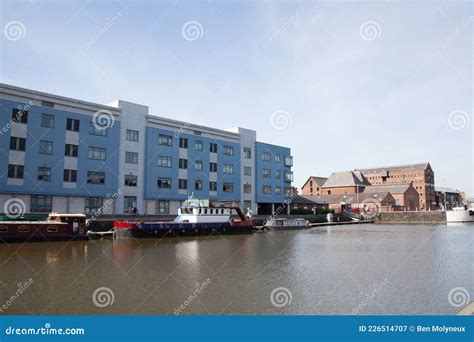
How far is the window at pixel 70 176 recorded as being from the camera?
4512 cm

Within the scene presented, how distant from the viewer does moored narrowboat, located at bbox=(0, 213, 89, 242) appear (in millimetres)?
32906

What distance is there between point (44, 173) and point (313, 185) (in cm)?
10783

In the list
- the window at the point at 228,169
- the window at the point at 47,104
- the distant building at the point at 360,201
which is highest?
the window at the point at 47,104

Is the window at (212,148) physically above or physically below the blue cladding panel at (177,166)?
above

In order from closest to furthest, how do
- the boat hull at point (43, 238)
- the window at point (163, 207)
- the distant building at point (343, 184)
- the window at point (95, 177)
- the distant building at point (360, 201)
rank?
1. the boat hull at point (43, 238)
2. the window at point (95, 177)
3. the window at point (163, 207)
4. the distant building at point (360, 201)
5. the distant building at point (343, 184)

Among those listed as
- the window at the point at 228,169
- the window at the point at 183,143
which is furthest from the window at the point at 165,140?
the window at the point at 228,169

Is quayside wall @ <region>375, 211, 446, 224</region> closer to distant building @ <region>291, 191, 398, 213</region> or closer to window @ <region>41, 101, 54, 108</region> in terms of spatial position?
distant building @ <region>291, 191, 398, 213</region>

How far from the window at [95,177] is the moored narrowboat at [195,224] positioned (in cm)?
811

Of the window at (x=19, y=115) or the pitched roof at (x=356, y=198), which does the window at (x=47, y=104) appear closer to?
the window at (x=19, y=115)

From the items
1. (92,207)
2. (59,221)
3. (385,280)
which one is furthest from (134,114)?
(385,280)

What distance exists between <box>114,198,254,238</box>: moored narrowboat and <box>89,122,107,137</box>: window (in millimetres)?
12571

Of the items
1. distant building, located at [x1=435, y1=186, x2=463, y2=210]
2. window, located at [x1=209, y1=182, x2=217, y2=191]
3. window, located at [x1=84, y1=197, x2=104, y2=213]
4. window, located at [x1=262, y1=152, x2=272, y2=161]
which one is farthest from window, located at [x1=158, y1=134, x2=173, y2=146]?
distant building, located at [x1=435, y1=186, x2=463, y2=210]

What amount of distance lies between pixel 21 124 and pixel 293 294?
38.1 meters

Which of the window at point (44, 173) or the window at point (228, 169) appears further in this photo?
the window at point (228, 169)
